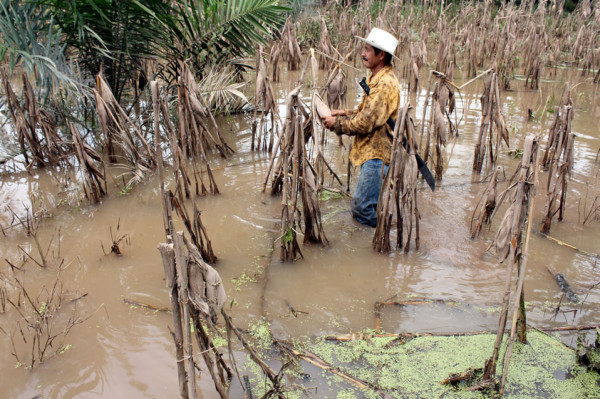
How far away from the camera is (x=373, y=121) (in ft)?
10.5

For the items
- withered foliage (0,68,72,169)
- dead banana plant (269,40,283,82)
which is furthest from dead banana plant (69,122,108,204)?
dead banana plant (269,40,283,82)

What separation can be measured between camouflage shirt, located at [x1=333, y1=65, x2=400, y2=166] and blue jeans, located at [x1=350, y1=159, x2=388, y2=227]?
62mm

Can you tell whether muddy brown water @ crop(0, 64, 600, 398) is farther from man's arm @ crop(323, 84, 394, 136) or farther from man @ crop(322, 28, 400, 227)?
man's arm @ crop(323, 84, 394, 136)

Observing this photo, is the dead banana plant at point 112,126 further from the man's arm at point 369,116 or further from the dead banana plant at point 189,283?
the dead banana plant at point 189,283

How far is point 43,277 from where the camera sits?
2934 millimetres

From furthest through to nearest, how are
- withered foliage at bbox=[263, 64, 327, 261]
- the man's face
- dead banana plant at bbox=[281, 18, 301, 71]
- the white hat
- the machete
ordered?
dead banana plant at bbox=[281, 18, 301, 71] → the man's face → the white hat → the machete → withered foliage at bbox=[263, 64, 327, 261]

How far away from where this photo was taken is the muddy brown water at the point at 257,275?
227 cm

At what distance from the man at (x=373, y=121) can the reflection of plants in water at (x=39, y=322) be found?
79.2 inches

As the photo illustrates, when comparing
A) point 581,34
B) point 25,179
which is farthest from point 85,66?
point 581,34

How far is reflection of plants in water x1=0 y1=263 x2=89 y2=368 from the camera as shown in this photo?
7.39 ft

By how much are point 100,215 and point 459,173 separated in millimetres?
3397

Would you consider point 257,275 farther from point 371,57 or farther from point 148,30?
point 148,30

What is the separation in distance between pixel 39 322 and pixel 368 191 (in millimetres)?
2252

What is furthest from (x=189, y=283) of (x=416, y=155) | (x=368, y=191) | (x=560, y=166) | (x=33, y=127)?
(x=33, y=127)
